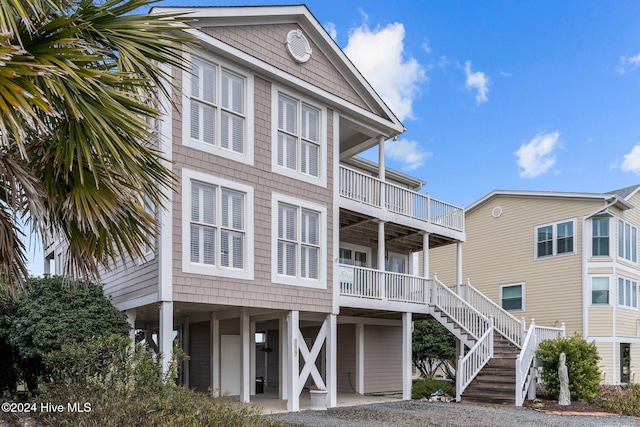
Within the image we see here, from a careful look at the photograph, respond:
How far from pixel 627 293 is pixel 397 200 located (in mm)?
12906

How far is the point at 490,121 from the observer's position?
108 feet

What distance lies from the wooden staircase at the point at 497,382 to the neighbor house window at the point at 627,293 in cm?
942

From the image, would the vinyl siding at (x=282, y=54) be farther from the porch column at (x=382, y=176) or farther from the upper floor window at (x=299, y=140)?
the porch column at (x=382, y=176)

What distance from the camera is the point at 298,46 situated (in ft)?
48.0

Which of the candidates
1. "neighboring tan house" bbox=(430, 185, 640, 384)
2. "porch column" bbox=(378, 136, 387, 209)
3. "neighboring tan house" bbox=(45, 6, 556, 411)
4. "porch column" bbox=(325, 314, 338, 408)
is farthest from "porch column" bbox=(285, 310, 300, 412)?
Answer: "neighboring tan house" bbox=(430, 185, 640, 384)

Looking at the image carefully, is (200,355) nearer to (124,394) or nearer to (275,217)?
(275,217)

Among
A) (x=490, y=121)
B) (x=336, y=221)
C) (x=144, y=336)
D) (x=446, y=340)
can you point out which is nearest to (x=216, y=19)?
(x=336, y=221)

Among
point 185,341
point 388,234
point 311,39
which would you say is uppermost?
point 311,39

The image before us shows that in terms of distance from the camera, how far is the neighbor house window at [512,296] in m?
25.6

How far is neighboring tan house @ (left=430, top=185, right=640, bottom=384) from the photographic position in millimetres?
23172

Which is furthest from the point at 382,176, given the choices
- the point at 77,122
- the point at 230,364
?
the point at 77,122

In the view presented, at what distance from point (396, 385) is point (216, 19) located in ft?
45.0

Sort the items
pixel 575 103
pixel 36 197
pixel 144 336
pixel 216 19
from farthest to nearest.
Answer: pixel 575 103
pixel 144 336
pixel 216 19
pixel 36 197

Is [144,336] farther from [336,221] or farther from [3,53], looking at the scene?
[3,53]
